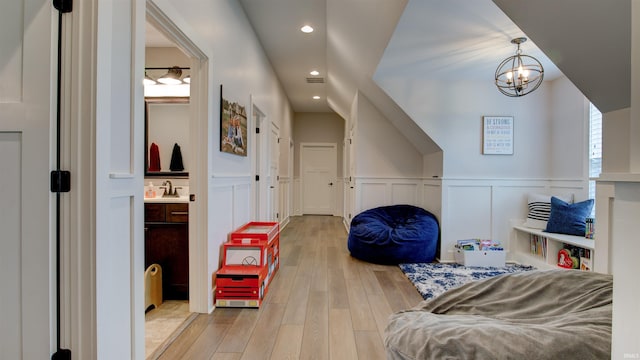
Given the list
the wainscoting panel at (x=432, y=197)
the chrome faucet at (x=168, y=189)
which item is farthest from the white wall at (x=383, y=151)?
the chrome faucet at (x=168, y=189)

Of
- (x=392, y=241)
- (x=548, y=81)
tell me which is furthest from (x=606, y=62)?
(x=548, y=81)

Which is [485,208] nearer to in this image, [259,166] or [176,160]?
[259,166]

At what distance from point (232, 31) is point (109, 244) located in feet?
7.83

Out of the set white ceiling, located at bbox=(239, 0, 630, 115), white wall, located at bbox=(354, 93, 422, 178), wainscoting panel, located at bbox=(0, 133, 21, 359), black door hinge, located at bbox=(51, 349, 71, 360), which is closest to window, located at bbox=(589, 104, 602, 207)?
white ceiling, located at bbox=(239, 0, 630, 115)

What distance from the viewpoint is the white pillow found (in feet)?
11.8

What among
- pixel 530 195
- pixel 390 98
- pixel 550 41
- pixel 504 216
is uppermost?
pixel 390 98

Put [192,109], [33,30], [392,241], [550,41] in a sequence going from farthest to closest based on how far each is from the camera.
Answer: [392,241]
[192,109]
[550,41]
[33,30]

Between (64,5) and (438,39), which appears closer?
(64,5)

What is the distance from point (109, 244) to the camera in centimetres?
129

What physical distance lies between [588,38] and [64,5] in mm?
2190

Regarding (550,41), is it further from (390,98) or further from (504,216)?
(504,216)

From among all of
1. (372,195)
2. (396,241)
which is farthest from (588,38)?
(372,195)

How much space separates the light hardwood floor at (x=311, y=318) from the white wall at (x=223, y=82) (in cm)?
42

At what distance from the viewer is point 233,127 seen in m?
2.88
